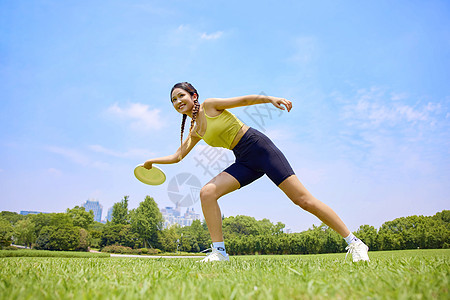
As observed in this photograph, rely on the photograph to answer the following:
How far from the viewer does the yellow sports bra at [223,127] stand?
346 centimetres

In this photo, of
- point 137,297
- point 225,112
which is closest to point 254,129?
point 225,112

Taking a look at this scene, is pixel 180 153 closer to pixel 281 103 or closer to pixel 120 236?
pixel 281 103

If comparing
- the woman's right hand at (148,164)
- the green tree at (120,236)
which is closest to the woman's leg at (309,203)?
the woman's right hand at (148,164)

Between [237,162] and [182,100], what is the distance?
105 cm

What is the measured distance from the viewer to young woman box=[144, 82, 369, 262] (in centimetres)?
324

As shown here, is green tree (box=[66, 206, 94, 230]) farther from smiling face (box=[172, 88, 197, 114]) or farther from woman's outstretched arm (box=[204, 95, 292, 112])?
woman's outstretched arm (box=[204, 95, 292, 112])

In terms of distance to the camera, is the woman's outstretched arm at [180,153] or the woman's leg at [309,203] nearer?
the woman's leg at [309,203]

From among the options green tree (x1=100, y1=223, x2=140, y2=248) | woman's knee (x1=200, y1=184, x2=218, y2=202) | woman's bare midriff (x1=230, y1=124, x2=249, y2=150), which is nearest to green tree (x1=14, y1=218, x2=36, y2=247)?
green tree (x1=100, y1=223, x2=140, y2=248)

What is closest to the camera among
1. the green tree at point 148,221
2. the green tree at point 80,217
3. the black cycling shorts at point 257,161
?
the black cycling shorts at point 257,161

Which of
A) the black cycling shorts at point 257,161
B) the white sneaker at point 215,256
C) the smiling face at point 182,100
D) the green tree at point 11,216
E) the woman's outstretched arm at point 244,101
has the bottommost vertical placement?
the white sneaker at point 215,256

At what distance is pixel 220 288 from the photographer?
1438mm

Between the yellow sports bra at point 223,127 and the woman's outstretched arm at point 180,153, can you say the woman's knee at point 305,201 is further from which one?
the woman's outstretched arm at point 180,153

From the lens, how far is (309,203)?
10.5ft

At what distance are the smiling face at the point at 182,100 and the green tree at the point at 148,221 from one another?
4568 cm
